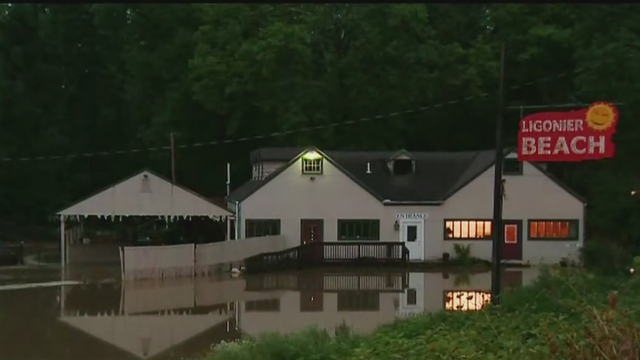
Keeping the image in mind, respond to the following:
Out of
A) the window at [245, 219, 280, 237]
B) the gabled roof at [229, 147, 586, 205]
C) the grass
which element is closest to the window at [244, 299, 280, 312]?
the grass

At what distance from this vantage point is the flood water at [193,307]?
50.3ft

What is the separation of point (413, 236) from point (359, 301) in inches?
490

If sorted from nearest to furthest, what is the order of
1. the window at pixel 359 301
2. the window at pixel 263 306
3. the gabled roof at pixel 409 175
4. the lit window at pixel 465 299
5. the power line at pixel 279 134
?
the lit window at pixel 465 299 < the window at pixel 263 306 < the window at pixel 359 301 < the gabled roof at pixel 409 175 < the power line at pixel 279 134

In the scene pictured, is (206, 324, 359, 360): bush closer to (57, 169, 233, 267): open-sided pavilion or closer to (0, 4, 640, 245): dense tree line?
(57, 169, 233, 267): open-sided pavilion

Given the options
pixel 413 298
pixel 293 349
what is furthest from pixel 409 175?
pixel 293 349

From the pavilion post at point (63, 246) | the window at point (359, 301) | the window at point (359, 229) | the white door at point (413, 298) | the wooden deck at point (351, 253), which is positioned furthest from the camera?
the window at point (359, 229)

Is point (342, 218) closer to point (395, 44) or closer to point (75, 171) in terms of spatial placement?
point (395, 44)

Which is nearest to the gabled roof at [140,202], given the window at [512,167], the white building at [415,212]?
the white building at [415,212]

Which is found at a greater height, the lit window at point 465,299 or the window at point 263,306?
the lit window at point 465,299

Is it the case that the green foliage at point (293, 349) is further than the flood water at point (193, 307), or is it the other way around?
the flood water at point (193, 307)

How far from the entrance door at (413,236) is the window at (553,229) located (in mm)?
4521

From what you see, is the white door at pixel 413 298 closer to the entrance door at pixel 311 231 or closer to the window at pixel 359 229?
the window at pixel 359 229

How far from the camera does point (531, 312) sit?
11711mm

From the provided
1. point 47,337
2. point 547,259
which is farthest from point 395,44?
point 47,337
